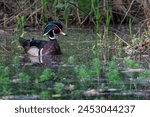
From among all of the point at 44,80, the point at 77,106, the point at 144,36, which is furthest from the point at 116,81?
the point at 144,36

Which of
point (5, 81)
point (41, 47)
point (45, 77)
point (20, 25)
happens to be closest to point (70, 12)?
point (20, 25)

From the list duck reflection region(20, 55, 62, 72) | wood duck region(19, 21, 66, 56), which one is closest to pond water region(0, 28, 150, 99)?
duck reflection region(20, 55, 62, 72)

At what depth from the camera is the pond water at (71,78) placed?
8.66 meters

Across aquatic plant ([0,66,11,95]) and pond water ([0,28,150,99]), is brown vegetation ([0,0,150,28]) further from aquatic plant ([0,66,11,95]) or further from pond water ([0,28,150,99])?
aquatic plant ([0,66,11,95])

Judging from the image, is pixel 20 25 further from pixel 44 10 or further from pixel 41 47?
pixel 41 47

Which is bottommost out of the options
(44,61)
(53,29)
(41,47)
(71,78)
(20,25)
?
(71,78)

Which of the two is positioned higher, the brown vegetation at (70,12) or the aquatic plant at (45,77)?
the brown vegetation at (70,12)

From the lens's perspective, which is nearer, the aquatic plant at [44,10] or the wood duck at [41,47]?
the wood duck at [41,47]

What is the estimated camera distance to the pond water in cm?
866

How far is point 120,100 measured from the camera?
8.18m

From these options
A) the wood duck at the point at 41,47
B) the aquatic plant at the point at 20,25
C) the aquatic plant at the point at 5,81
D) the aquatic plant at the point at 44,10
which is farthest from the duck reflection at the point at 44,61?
the aquatic plant at the point at 44,10


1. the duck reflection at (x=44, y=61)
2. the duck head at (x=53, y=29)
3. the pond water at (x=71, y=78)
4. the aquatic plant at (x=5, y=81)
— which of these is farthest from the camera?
the duck head at (x=53, y=29)

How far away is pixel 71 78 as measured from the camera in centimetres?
955

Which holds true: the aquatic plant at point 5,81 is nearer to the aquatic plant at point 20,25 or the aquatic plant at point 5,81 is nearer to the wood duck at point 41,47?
the wood duck at point 41,47
